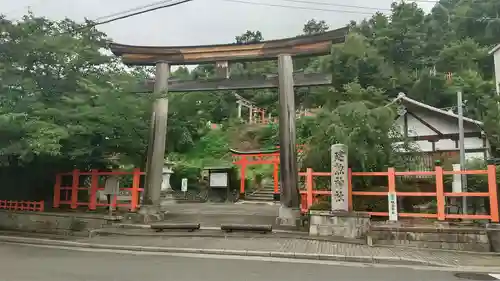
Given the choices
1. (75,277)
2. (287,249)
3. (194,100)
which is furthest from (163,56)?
(75,277)

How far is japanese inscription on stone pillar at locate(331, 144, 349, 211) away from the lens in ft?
40.7

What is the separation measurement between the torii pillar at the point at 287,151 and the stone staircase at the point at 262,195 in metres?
14.1

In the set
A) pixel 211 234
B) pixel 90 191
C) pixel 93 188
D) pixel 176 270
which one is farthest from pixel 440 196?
pixel 90 191

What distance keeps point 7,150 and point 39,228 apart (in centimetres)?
378

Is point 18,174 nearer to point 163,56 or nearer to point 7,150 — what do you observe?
point 7,150

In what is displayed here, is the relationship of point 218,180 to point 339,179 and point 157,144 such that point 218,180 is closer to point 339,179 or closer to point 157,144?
point 157,144

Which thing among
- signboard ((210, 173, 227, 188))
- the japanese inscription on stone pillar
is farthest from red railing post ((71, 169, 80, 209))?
signboard ((210, 173, 227, 188))

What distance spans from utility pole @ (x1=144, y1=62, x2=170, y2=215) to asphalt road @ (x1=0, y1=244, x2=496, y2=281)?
4988 mm

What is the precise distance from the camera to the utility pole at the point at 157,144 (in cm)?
1520

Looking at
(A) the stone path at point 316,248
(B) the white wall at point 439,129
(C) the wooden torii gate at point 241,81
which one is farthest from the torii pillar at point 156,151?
(B) the white wall at point 439,129

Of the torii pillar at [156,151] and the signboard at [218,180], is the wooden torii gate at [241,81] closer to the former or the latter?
Answer: the torii pillar at [156,151]

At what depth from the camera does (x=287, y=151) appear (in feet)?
47.2

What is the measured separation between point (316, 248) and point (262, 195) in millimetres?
18352

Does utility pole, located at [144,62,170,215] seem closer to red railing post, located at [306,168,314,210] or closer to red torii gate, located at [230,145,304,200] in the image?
red railing post, located at [306,168,314,210]
